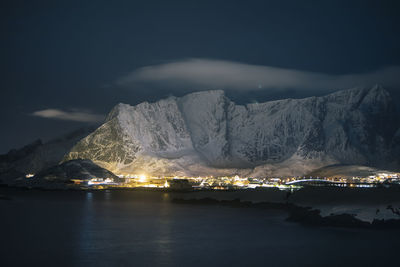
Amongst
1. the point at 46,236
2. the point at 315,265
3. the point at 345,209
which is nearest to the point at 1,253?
the point at 46,236

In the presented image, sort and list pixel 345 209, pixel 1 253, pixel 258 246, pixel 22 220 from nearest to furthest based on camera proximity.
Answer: pixel 1 253
pixel 258 246
pixel 345 209
pixel 22 220

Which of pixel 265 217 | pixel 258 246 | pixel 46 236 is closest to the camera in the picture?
pixel 258 246

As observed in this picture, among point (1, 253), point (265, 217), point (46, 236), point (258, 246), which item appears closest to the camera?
point (1, 253)

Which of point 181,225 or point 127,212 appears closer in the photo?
point 181,225

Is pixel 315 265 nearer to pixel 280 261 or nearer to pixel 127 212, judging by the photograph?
pixel 280 261

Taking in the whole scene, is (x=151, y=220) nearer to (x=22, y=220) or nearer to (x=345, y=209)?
(x=22, y=220)

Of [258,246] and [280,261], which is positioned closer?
[280,261]

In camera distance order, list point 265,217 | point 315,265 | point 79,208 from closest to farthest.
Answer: point 315,265
point 265,217
point 79,208

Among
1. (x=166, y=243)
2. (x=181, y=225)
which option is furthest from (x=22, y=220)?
(x=166, y=243)

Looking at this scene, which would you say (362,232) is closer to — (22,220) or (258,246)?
(258,246)
